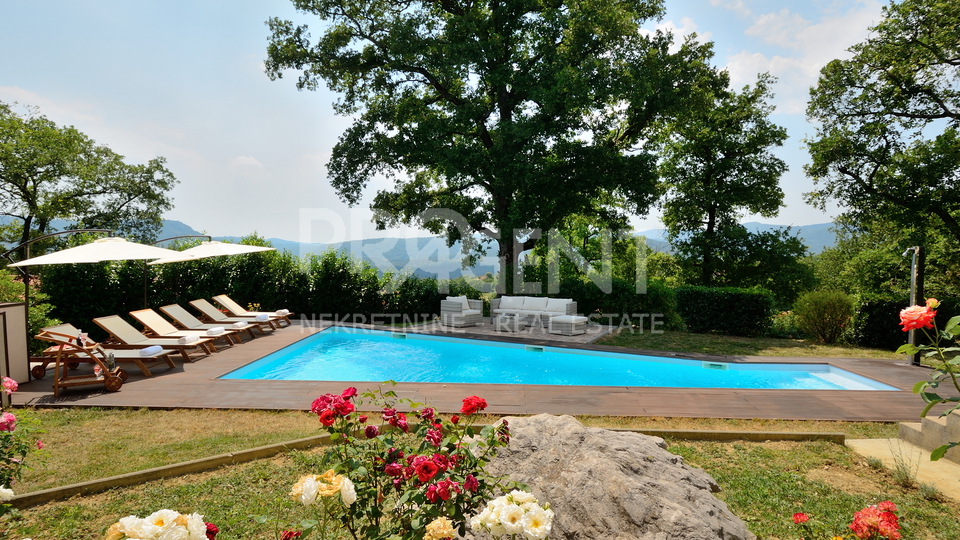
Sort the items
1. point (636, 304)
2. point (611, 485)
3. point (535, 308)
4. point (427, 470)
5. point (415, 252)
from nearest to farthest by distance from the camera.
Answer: point (427, 470) < point (611, 485) < point (535, 308) < point (636, 304) < point (415, 252)

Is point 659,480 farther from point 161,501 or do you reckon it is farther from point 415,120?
point 415,120

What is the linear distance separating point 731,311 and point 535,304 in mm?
5033

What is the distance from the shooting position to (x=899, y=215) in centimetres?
1555


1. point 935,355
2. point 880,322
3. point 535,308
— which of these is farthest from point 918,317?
point 880,322

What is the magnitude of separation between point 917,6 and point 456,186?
15.1 meters

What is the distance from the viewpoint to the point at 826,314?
11.5 metres

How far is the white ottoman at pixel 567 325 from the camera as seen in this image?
37.2 ft

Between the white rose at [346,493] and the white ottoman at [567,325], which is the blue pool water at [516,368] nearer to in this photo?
the white ottoman at [567,325]

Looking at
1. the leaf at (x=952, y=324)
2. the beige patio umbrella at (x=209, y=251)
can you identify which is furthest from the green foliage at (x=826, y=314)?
the beige patio umbrella at (x=209, y=251)

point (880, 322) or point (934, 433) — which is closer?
point (934, 433)

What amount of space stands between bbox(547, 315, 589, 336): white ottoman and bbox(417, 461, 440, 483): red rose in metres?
9.76

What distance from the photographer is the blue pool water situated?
812 cm

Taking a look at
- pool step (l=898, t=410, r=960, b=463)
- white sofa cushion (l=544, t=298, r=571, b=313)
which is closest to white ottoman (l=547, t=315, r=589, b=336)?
white sofa cushion (l=544, t=298, r=571, b=313)

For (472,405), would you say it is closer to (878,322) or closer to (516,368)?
(516,368)
